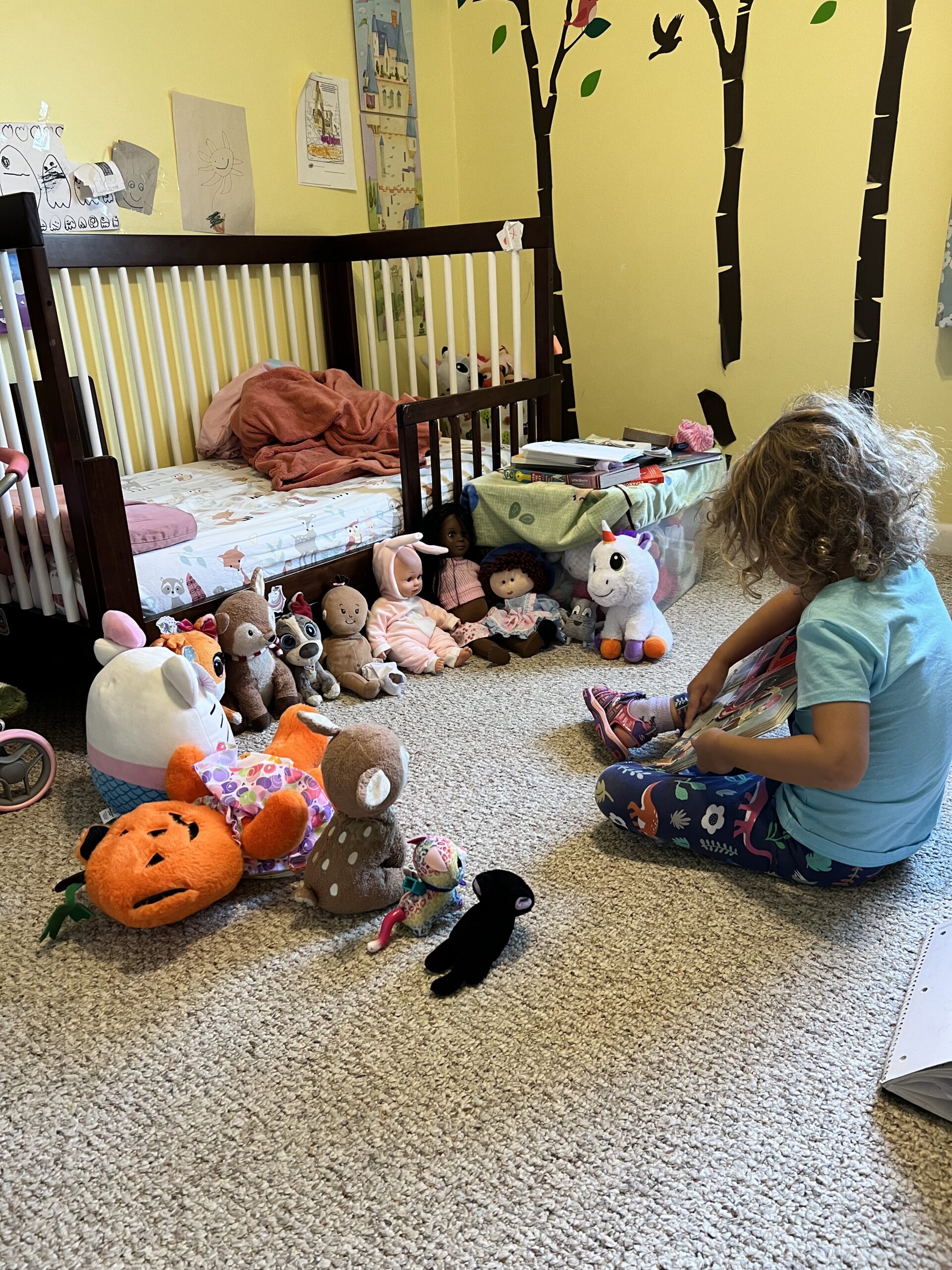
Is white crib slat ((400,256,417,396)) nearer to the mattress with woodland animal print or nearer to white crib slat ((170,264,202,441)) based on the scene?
the mattress with woodland animal print

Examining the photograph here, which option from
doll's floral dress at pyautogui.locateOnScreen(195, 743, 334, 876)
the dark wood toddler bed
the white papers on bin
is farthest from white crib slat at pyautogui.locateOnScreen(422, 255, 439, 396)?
doll's floral dress at pyautogui.locateOnScreen(195, 743, 334, 876)

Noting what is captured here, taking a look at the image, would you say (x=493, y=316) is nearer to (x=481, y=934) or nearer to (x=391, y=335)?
(x=391, y=335)

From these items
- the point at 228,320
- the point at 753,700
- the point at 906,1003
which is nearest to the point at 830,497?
the point at 753,700

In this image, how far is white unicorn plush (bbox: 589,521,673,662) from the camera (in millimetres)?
2082

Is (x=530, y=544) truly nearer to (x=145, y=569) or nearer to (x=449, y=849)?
(x=145, y=569)

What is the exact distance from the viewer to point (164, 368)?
2514mm

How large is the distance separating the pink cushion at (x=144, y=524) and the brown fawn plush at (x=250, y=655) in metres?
0.16

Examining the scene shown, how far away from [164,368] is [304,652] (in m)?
1.03

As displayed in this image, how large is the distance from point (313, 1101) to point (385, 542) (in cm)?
138

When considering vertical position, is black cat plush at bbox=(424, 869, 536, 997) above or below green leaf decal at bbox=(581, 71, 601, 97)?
below

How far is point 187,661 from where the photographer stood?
1469 millimetres

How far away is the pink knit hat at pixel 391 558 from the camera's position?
219cm

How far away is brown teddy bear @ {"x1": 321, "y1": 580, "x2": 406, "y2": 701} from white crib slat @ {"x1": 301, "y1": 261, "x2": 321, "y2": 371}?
1.14 metres

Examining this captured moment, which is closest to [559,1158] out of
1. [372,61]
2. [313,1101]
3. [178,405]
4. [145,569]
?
[313,1101]
